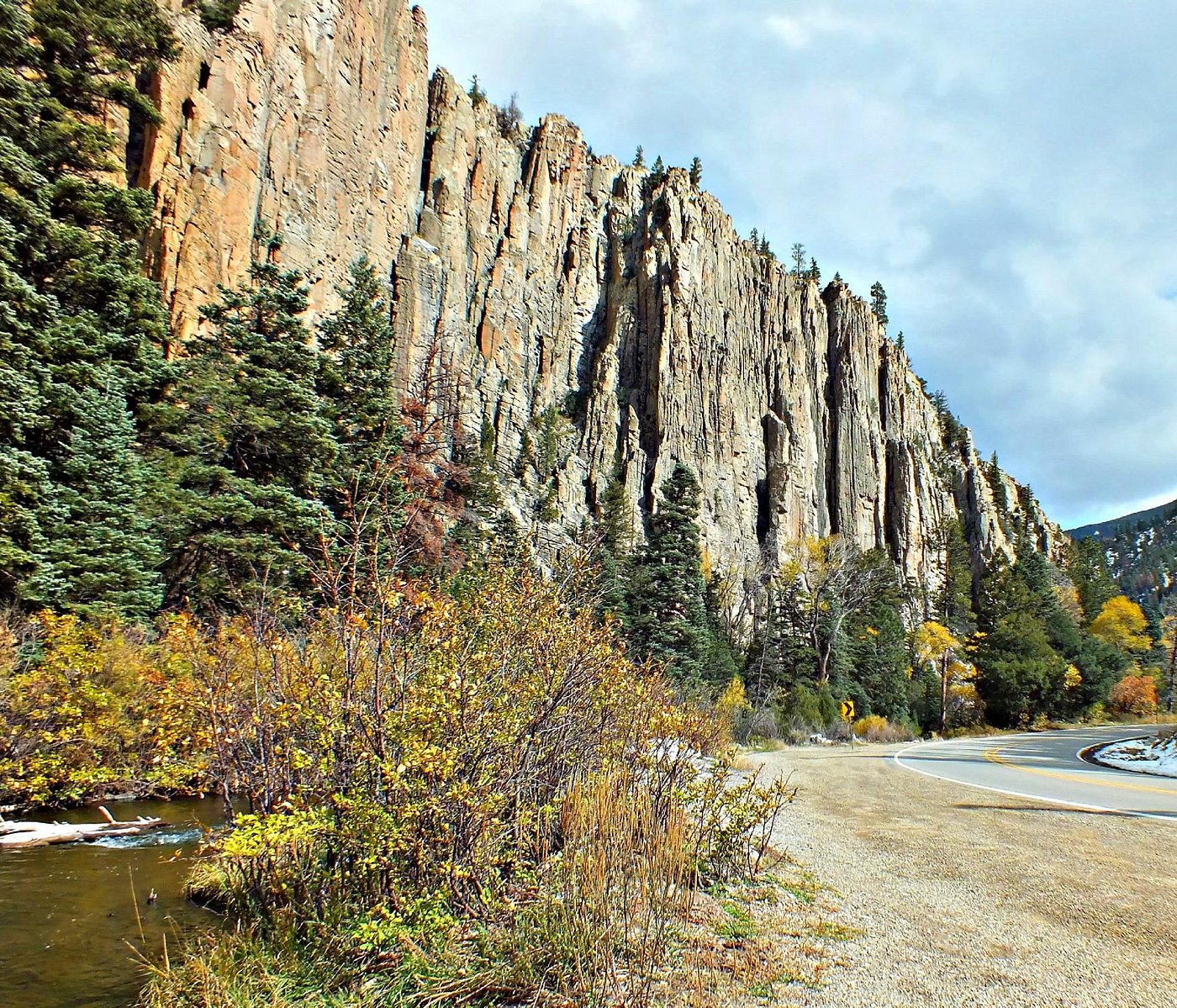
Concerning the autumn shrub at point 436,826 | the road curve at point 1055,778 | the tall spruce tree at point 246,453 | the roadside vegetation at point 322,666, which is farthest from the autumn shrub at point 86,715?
the road curve at point 1055,778

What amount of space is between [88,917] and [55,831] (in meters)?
3.79

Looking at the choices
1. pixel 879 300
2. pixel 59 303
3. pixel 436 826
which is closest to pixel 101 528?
pixel 59 303

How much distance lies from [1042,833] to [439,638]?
6934mm

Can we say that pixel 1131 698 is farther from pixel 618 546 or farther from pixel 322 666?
pixel 322 666

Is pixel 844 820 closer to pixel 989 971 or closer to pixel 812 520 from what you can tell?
pixel 989 971

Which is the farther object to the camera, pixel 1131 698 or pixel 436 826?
pixel 1131 698

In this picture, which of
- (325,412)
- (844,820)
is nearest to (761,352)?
(325,412)

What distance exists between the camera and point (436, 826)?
4469 millimetres

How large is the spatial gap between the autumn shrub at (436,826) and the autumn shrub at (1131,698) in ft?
176

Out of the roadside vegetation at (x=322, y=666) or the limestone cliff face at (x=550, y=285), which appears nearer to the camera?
the roadside vegetation at (x=322, y=666)

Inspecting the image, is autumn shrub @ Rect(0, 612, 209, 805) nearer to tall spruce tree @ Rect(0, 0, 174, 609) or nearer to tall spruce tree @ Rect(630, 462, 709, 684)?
tall spruce tree @ Rect(0, 0, 174, 609)

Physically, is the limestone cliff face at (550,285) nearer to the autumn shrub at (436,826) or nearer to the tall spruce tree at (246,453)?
the tall spruce tree at (246,453)

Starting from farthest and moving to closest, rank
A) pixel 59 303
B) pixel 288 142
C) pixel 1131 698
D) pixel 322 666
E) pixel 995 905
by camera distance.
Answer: pixel 1131 698, pixel 288 142, pixel 59 303, pixel 995 905, pixel 322 666

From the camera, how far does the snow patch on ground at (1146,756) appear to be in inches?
524
